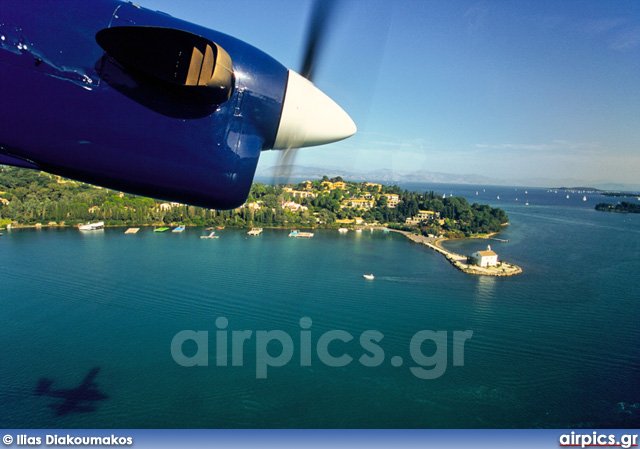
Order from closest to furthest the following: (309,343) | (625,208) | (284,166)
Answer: (284,166) < (309,343) < (625,208)

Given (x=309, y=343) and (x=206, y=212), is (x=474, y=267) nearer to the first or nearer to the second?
(x=309, y=343)

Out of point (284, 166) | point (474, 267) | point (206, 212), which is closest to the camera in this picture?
point (284, 166)

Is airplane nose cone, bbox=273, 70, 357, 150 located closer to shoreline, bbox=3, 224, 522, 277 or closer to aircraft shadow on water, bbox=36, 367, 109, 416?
aircraft shadow on water, bbox=36, 367, 109, 416

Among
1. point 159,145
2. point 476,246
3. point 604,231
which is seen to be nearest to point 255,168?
point 159,145

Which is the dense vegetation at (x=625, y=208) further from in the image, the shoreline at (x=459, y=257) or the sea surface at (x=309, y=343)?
the sea surface at (x=309, y=343)

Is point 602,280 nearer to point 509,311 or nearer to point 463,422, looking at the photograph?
point 509,311

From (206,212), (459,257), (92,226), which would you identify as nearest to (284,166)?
(459,257)

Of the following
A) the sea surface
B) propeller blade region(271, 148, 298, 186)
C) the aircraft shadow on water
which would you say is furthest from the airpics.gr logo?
propeller blade region(271, 148, 298, 186)
